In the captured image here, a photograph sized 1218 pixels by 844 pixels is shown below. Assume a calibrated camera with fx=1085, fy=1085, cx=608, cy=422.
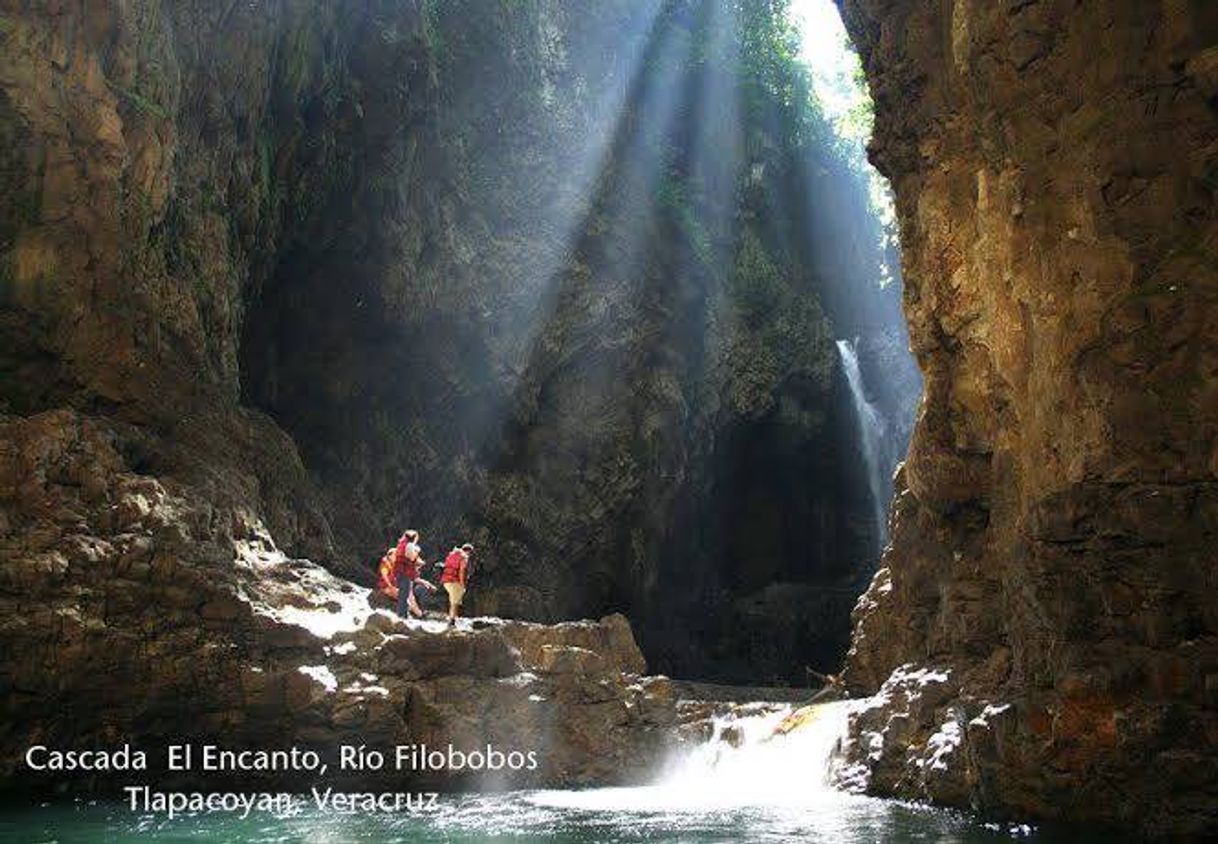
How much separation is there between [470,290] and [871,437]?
15216mm

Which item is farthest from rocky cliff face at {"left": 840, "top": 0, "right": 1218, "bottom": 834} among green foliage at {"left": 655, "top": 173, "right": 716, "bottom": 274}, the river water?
green foliage at {"left": 655, "top": 173, "right": 716, "bottom": 274}

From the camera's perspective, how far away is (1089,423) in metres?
9.50

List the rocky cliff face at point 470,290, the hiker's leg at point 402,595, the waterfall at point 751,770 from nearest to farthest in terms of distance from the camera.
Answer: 1. the waterfall at point 751,770
2. the rocky cliff face at point 470,290
3. the hiker's leg at point 402,595

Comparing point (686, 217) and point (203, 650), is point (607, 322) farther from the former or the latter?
point (203, 650)

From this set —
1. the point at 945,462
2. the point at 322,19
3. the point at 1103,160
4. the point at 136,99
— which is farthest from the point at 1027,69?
the point at 322,19

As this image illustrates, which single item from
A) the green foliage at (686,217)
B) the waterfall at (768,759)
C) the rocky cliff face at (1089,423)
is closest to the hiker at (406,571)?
the waterfall at (768,759)

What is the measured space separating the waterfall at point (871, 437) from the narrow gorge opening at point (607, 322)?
11 cm

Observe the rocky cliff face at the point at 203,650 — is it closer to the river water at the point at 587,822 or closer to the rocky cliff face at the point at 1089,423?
the river water at the point at 587,822

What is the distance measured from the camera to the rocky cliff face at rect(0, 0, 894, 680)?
43.8ft

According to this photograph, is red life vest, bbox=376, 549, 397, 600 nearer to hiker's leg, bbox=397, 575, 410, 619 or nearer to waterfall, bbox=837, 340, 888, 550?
hiker's leg, bbox=397, 575, 410, 619

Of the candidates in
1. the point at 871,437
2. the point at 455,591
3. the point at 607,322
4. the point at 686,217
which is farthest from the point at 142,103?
the point at 871,437

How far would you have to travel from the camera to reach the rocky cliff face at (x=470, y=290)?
43.8 feet

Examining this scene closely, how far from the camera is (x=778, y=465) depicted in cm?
3306

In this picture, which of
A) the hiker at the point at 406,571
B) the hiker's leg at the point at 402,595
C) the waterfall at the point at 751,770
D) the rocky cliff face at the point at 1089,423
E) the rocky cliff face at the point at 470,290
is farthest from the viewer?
the hiker at the point at 406,571
